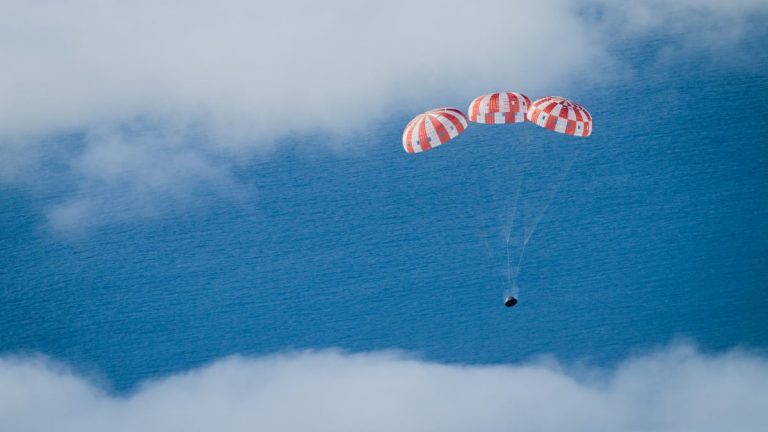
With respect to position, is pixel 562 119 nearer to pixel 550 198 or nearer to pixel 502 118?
pixel 502 118

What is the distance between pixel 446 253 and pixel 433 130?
5419 mm

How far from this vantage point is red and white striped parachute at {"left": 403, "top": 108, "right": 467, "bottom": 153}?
25.8 metres

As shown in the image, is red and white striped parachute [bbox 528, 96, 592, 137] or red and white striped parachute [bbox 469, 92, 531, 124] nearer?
red and white striped parachute [bbox 528, 96, 592, 137]

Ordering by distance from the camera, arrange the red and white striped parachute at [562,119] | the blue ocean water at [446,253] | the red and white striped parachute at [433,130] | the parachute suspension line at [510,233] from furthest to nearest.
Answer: the parachute suspension line at [510,233] < the blue ocean water at [446,253] < the red and white striped parachute at [433,130] < the red and white striped parachute at [562,119]

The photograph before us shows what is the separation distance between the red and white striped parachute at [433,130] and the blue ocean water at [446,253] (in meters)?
4.87

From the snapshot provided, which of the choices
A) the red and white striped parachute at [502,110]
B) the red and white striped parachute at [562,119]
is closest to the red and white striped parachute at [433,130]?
the red and white striped parachute at [502,110]

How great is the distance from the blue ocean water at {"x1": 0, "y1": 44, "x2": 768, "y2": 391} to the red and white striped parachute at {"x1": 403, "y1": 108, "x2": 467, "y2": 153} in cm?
487

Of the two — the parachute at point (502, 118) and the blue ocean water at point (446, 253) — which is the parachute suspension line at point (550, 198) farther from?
the parachute at point (502, 118)

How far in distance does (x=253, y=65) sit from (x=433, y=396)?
15.2 metres

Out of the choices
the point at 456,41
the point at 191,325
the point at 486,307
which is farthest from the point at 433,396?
the point at 456,41

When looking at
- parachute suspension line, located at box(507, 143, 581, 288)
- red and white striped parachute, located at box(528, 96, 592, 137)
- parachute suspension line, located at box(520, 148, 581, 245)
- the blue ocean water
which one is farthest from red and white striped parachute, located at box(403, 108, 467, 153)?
parachute suspension line, located at box(520, 148, 581, 245)

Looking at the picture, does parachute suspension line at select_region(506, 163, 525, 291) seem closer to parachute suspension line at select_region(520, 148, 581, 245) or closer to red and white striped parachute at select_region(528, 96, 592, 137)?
parachute suspension line at select_region(520, 148, 581, 245)

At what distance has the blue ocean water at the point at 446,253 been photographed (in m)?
28.7

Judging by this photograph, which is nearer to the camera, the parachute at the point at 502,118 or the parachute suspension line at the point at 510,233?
the parachute at the point at 502,118
